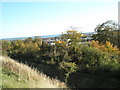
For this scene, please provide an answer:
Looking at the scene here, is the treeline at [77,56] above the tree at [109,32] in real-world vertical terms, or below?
below

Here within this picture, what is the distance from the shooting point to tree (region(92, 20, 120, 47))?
453 inches

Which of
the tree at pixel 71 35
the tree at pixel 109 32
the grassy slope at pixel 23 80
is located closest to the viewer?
the grassy slope at pixel 23 80

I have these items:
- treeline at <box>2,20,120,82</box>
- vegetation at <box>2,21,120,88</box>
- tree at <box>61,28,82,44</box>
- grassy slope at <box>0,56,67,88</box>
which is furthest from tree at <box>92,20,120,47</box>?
grassy slope at <box>0,56,67,88</box>

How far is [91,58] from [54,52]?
318cm

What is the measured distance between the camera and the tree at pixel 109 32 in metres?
11.5

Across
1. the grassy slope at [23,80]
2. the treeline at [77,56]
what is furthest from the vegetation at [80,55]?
the grassy slope at [23,80]

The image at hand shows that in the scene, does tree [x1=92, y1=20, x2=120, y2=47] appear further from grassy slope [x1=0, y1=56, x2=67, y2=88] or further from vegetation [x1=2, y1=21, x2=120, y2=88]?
grassy slope [x1=0, y1=56, x2=67, y2=88]

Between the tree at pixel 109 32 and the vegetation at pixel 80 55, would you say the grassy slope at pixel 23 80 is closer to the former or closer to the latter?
the vegetation at pixel 80 55

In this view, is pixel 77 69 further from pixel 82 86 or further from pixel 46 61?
pixel 46 61

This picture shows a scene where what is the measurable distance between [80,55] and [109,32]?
211 inches

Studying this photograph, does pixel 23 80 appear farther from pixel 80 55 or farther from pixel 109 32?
pixel 109 32

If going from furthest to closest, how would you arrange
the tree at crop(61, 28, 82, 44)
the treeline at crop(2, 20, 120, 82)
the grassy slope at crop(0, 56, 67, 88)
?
the tree at crop(61, 28, 82, 44) → the treeline at crop(2, 20, 120, 82) → the grassy slope at crop(0, 56, 67, 88)

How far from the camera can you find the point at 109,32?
38.8 feet

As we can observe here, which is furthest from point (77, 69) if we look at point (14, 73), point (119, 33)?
point (119, 33)
